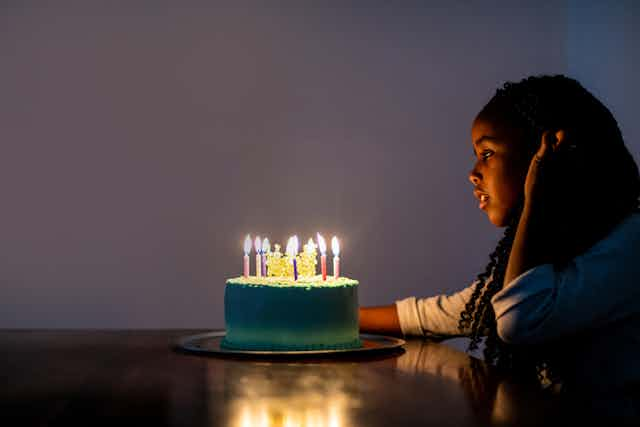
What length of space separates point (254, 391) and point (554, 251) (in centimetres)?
70

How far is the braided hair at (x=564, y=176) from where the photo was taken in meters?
1.44

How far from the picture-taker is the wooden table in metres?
0.84

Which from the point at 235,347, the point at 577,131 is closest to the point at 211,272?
the point at 235,347

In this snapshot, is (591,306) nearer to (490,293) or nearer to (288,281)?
(490,293)

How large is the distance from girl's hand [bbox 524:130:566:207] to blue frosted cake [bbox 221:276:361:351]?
0.40 meters

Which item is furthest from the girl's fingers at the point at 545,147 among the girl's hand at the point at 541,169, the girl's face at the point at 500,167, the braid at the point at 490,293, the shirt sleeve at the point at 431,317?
the shirt sleeve at the point at 431,317

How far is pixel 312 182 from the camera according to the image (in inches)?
113

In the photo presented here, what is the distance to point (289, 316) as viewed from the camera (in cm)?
142

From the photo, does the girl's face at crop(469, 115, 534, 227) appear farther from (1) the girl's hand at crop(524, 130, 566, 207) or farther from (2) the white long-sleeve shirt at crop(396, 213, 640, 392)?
(2) the white long-sleeve shirt at crop(396, 213, 640, 392)

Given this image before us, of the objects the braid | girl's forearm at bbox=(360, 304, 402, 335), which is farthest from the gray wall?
the braid

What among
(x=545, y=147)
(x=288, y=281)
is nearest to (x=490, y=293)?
(x=545, y=147)

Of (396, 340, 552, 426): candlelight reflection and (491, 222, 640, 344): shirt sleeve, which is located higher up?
(491, 222, 640, 344): shirt sleeve

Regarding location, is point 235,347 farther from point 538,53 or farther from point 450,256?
point 538,53

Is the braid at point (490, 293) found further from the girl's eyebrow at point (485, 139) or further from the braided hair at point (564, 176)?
the girl's eyebrow at point (485, 139)
